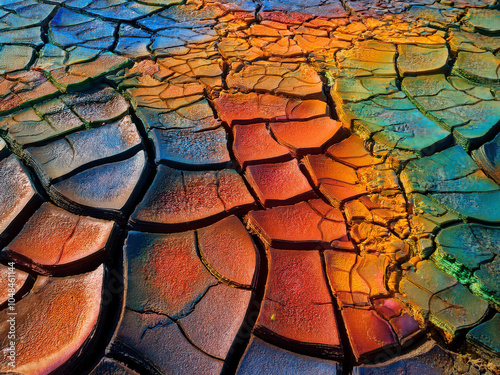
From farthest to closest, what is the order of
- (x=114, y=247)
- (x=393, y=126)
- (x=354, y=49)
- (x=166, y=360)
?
(x=354, y=49), (x=393, y=126), (x=114, y=247), (x=166, y=360)

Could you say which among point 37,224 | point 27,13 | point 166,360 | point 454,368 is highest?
point 27,13

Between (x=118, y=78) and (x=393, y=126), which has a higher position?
(x=118, y=78)

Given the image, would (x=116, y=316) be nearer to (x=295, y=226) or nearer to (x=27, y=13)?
(x=295, y=226)

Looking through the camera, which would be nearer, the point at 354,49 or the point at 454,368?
the point at 454,368

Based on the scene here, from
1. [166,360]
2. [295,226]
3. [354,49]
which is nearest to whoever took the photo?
[166,360]

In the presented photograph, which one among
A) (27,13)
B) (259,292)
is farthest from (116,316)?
(27,13)

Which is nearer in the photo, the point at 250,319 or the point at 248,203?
the point at 250,319
